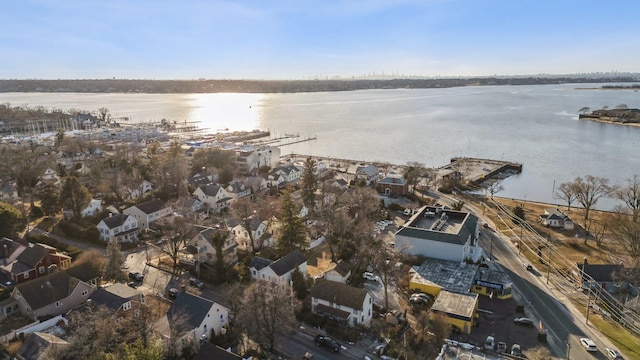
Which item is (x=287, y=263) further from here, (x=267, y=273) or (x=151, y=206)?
(x=151, y=206)

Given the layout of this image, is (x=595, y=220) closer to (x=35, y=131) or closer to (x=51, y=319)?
(x=51, y=319)

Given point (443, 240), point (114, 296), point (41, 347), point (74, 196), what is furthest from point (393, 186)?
point (41, 347)

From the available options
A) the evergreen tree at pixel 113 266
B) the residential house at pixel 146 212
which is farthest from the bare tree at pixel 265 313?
the residential house at pixel 146 212

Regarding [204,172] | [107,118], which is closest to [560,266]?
[204,172]

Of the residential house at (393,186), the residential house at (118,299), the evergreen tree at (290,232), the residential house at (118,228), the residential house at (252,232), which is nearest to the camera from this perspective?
the residential house at (118,299)

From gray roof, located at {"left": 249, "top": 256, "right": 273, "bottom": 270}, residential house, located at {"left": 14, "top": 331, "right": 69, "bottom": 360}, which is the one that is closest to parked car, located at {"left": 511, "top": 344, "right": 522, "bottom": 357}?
gray roof, located at {"left": 249, "top": 256, "right": 273, "bottom": 270}

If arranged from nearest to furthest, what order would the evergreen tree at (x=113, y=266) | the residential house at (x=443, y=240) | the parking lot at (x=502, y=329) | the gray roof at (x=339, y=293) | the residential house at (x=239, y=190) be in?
the parking lot at (x=502, y=329) < the gray roof at (x=339, y=293) < the evergreen tree at (x=113, y=266) < the residential house at (x=443, y=240) < the residential house at (x=239, y=190)

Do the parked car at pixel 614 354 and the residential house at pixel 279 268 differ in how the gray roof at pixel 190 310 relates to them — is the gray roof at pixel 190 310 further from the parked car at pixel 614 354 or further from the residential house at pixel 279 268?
the parked car at pixel 614 354
